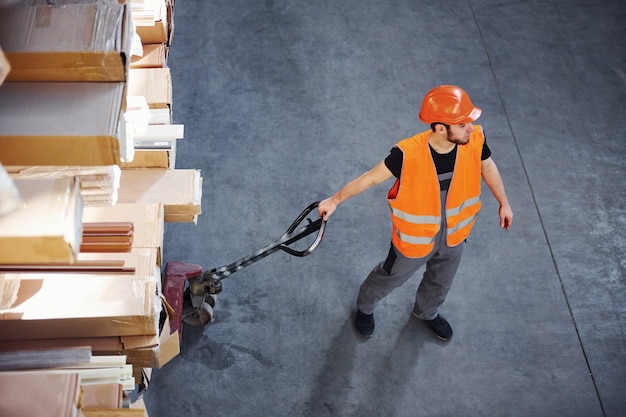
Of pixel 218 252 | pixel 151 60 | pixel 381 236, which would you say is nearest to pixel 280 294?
pixel 218 252

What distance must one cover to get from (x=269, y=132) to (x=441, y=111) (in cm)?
281

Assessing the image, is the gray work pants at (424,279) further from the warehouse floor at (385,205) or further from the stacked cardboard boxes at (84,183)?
the stacked cardboard boxes at (84,183)

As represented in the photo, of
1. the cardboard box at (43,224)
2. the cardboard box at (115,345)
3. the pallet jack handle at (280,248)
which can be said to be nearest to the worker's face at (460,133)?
the pallet jack handle at (280,248)

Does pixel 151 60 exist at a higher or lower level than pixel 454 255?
higher

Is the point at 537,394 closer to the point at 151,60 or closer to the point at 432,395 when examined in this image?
the point at 432,395

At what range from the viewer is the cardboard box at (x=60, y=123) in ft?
7.60

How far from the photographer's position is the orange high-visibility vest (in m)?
4.30

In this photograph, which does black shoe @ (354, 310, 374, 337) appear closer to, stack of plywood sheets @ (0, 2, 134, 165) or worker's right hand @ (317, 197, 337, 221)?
worker's right hand @ (317, 197, 337, 221)

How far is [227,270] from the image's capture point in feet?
15.6

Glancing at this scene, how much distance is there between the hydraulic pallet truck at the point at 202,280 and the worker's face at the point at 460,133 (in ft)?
3.21

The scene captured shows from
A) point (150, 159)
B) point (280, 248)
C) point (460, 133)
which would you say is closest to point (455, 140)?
point (460, 133)

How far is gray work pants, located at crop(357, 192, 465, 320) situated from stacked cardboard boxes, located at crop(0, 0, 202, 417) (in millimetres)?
1368

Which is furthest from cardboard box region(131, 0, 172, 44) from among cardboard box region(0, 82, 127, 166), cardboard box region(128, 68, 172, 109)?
cardboard box region(0, 82, 127, 166)

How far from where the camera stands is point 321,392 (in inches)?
200
